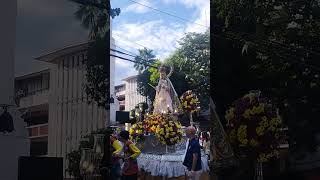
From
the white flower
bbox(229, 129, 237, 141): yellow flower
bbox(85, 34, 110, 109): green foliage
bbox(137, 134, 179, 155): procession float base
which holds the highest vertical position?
the white flower

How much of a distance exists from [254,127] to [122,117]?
6.67ft

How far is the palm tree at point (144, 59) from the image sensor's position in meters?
7.59

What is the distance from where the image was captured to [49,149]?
668 centimetres

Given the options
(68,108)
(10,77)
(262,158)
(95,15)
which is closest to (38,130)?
(68,108)

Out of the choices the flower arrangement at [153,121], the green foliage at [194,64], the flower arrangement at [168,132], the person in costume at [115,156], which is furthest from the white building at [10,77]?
the green foliage at [194,64]

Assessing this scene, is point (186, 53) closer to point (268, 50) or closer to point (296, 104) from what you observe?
point (268, 50)

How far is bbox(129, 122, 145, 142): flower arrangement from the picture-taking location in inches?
293

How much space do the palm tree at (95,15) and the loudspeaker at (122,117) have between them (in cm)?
105

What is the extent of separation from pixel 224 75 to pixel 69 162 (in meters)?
2.78

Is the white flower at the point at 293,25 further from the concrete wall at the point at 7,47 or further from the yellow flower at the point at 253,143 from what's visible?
the concrete wall at the point at 7,47

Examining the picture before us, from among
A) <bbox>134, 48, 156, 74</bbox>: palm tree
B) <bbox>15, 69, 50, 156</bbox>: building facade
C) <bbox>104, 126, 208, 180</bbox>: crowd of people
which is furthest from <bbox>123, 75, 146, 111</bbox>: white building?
<bbox>15, 69, 50, 156</bbox>: building facade

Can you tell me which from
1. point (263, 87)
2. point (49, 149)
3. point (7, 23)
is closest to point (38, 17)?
point (7, 23)

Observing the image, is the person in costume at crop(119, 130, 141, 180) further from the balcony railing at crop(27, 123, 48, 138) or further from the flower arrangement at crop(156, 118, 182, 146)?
the balcony railing at crop(27, 123, 48, 138)

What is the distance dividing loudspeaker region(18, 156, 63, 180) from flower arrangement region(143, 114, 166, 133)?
4.84 ft
